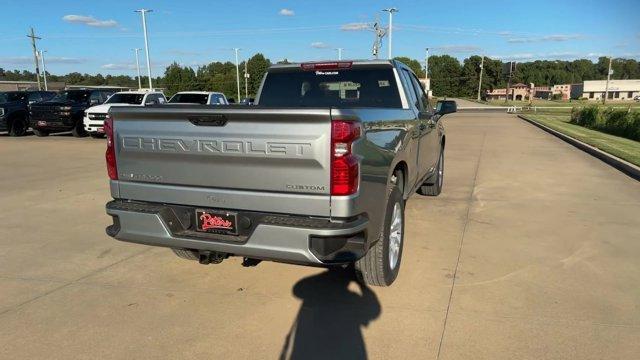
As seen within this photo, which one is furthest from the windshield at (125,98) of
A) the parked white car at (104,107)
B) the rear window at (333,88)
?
the rear window at (333,88)

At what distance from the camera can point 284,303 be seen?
3773mm

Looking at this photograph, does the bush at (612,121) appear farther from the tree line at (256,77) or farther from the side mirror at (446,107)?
the tree line at (256,77)

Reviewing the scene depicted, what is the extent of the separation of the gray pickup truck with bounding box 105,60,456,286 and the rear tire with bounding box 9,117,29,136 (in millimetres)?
18631

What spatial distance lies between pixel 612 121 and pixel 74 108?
2229 centimetres

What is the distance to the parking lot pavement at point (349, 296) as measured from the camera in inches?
125

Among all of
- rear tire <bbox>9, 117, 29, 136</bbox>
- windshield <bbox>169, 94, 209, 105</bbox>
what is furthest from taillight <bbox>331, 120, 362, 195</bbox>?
rear tire <bbox>9, 117, 29, 136</bbox>

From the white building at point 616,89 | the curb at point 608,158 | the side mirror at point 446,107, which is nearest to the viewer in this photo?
the side mirror at point 446,107

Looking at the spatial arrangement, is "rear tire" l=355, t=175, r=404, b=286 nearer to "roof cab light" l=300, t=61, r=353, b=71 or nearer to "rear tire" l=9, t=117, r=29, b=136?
"roof cab light" l=300, t=61, r=353, b=71

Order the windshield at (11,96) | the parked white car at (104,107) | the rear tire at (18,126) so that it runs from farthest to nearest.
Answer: the windshield at (11,96), the rear tire at (18,126), the parked white car at (104,107)

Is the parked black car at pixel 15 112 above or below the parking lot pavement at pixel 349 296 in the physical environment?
above

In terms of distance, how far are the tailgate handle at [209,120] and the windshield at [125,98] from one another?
15686 mm

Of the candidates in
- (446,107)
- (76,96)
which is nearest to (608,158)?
(446,107)

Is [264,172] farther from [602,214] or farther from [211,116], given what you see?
[602,214]

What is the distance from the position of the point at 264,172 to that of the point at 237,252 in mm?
606
